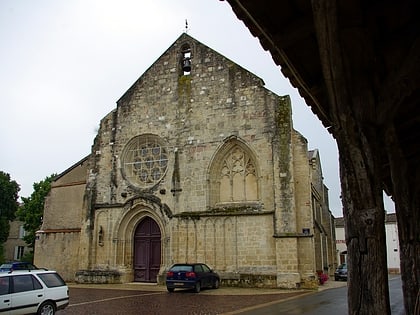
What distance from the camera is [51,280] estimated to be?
10398mm

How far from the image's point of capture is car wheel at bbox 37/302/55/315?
9.73 meters

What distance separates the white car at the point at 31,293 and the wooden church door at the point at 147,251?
11.2 metres

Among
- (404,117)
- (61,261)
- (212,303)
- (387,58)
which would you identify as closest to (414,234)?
(404,117)

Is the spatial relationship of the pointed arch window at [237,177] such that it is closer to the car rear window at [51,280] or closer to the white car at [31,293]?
the car rear window at [51,280]

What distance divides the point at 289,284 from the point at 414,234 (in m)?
11.3

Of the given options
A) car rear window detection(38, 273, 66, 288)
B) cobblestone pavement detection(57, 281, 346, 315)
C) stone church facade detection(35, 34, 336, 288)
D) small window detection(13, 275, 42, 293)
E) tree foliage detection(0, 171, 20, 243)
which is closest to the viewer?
small window detection(13, 275, 42, 293)

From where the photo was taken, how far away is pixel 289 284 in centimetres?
1806

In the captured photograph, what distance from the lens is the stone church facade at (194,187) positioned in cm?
1903

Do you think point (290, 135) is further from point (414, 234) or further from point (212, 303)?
point (414, 234)

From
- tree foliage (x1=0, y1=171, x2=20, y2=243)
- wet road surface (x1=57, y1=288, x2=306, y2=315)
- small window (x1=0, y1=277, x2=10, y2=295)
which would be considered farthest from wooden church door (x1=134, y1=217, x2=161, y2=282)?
tree foliage (x1=0, y1=171, x2=20, y2=243)

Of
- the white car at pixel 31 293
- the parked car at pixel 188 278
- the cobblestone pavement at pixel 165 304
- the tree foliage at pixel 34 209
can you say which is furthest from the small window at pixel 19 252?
the white car at pixel 31 293

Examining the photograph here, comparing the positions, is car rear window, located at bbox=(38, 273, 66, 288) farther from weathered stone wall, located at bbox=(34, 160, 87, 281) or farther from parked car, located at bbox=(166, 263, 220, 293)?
weathered stone wall, located at bbox=(34, 160, 87, 281)

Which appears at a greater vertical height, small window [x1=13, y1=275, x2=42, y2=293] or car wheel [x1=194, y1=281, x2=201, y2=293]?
small window [x1=13, y1=275, x2=42, y2=293]

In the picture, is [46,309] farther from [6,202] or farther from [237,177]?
[6,202]
